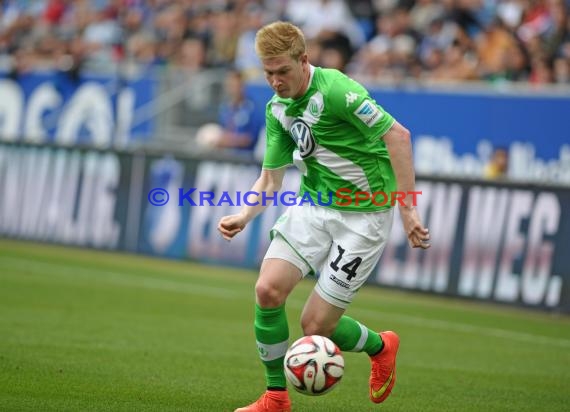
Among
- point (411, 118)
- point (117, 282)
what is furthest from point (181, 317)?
point (411, 118)

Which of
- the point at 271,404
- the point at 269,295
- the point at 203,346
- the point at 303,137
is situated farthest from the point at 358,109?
the point at 203,346

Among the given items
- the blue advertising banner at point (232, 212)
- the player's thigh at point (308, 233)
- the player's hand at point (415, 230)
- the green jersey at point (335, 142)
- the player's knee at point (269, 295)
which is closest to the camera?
the player's hand at point (415, 230)

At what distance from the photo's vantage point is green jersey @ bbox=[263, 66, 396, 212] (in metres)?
7.23

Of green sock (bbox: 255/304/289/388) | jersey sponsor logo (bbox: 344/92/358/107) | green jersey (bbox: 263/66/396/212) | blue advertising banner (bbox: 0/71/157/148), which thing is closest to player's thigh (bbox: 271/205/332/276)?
green jersey (bbox: 263/66/396/212)

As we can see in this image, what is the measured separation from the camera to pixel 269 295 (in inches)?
281

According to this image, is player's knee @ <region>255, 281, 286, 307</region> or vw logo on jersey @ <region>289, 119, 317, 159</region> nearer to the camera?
player's knee @ <region>255, 281, 286, 307</region>

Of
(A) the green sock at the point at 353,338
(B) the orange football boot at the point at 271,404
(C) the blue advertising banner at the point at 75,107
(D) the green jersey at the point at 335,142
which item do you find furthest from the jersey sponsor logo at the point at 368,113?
(C) the blue advertising banner at the point at 75,107

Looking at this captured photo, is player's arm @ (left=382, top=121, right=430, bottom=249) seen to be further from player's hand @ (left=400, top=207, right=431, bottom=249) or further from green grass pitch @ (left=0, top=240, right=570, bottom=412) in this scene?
green grass pitch @ (left=0, top=240, right=570, bottom=412)

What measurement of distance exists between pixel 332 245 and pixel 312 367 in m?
0.97

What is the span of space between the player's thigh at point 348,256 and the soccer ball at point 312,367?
0.48 metres

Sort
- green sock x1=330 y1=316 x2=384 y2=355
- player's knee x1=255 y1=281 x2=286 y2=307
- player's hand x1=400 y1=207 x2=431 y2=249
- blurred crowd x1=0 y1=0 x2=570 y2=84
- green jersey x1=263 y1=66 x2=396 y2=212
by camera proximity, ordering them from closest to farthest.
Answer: player's hand x1=400 y1=207 x2=431 y2=249, player's knee x1=255 y1=281 x2=286 y2=307, green jersey x1=263 y1=66 x2=396 y2=212, green sock x1=330 y1=316 x2=384 y2=355, blurred crowd x1=0 y1=0 x2=570 y2=84

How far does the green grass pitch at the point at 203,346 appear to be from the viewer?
7.87 metres

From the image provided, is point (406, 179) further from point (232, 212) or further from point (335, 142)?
point (232, 212)

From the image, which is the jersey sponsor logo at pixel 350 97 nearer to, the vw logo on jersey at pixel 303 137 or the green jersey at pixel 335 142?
the green jersey at pixel 335 142
